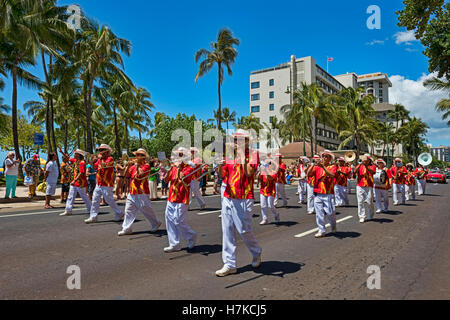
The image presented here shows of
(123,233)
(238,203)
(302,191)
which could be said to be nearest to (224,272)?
(238,203)

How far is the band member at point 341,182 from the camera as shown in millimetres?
12016

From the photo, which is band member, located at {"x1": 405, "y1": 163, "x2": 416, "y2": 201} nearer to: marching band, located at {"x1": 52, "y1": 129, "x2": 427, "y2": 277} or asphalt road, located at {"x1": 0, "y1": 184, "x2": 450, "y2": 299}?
marching band, located at {"x1": 52, "y1": 129, "x2": 427, "y2": 277}

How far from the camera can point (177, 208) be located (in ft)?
18.8

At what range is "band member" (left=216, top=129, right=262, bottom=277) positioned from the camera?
Result: 451cm

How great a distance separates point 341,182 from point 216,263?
857cm

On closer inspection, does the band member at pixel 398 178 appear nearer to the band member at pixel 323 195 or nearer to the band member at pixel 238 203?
the band member at pixel 323 195

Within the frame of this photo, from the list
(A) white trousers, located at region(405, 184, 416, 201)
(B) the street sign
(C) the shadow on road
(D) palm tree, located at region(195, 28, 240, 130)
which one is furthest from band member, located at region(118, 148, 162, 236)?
(D) palm tree, located at region(195, 28, 240, 130)

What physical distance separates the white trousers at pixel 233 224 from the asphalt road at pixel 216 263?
0.30m

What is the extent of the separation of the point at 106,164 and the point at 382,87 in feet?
425

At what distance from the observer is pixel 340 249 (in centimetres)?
598

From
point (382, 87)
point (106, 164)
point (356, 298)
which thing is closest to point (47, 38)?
point (106, 164)

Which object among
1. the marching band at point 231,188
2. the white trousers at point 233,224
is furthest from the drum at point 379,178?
the white trousers at point 233,224

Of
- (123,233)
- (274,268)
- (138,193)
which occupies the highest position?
(138,193)

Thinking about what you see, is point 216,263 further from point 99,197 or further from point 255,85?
point 255,85
